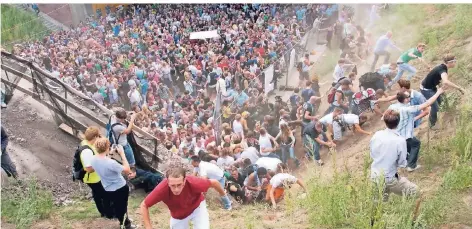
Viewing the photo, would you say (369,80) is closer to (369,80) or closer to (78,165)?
(369,80)

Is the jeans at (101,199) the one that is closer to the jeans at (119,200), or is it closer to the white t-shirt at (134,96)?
the jeans at (119,200)

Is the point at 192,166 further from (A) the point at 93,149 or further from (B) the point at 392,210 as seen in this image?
(B) the point at 392,210

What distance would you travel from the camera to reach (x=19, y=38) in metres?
20.2

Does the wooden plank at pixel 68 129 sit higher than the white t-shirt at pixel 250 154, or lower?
higher

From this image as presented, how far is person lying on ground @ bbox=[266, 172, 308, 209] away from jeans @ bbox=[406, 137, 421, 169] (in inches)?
59.7

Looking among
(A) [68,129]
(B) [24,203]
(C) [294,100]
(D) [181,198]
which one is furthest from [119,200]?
(C) [294,100]

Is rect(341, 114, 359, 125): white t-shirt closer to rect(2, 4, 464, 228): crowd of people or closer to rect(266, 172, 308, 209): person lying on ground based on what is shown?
rect(2, 4, 464, 228): crowd of people

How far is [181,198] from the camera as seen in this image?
180 inches

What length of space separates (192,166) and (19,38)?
1485 centimetres

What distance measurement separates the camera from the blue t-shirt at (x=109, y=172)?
5.39 metres

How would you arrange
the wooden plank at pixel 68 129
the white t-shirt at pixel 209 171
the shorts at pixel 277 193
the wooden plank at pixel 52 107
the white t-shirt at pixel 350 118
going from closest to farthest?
the shorts at pixel 277 193 → the white t-shirt at pixel 209 171 → the wooden plank at pixel 52 107 → the white t-shirt at pixel 350 118 → the wooden plank at pixel 68 129

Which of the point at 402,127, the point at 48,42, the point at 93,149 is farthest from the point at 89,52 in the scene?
the point at 402,127

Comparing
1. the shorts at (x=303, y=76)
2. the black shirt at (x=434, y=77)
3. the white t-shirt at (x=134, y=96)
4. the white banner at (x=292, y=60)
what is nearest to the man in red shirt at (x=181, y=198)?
the black shirt at (x=434, y=77)

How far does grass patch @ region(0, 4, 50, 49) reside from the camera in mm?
20047
